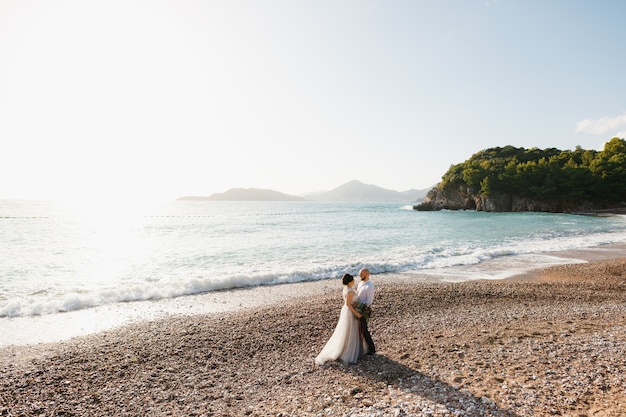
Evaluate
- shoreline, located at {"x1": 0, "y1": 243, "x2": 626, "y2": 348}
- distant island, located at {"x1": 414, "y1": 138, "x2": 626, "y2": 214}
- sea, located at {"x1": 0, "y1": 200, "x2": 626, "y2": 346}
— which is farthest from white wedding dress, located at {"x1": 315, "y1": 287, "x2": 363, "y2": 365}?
distant island, located at {"x1": 414, "y1": 138, "x2": 626, "y2": 214}

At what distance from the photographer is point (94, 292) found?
55.3ft

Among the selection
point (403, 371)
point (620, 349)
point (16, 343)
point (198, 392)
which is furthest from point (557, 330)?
point (16, 343)

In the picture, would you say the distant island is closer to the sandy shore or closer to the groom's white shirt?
the sandy shore

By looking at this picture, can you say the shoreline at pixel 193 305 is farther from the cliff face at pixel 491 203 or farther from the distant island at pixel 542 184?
the distant island at pixel 542 184

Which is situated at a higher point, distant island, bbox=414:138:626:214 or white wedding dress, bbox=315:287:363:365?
distant island, bbox=414:138:626:214

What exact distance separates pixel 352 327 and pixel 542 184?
376 feet

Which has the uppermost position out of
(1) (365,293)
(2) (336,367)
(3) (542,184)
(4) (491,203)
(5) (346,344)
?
(3) (542,184)

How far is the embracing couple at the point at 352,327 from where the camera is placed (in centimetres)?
841

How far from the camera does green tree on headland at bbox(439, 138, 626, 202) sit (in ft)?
305

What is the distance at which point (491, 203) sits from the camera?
10831cm

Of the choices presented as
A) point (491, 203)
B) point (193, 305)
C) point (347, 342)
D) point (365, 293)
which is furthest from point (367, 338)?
point (491, 203)

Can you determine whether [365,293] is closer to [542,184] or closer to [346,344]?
[346,344]


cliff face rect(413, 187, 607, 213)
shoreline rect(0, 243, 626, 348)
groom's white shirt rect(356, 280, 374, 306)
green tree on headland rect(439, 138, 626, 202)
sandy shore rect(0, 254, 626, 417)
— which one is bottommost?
shoreline rect(0, 243, 626, 348)

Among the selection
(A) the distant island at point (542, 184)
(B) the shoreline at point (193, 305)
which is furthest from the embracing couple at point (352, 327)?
(A) the distant island at point (542, 184)
